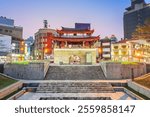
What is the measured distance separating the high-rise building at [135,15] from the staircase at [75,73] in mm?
36499

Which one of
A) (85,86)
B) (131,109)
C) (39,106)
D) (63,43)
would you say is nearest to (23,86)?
(85,86)

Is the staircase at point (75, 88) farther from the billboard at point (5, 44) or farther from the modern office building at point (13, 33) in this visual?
the modern office building at point (13, 33)

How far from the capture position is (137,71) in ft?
56.6

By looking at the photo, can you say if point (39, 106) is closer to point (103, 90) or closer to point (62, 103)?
point (62, 103)

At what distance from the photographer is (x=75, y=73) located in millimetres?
17578

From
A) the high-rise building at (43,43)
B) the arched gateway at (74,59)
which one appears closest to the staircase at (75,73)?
the arched gateway at (74,59)

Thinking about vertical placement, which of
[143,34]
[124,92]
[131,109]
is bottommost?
[124,92]

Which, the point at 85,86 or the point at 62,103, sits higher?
the point at 62,103

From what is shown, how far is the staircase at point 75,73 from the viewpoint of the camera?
54.1ft

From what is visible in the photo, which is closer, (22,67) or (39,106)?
(39,106)

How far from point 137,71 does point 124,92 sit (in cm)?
574

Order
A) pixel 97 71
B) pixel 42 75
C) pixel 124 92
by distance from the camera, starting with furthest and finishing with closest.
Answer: pixel 97 71
pixel 42 75
pixel 124 92

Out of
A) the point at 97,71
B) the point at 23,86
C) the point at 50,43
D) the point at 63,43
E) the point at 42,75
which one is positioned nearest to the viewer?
the point at 23,86

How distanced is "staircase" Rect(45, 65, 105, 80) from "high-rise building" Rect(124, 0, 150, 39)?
36.5m
